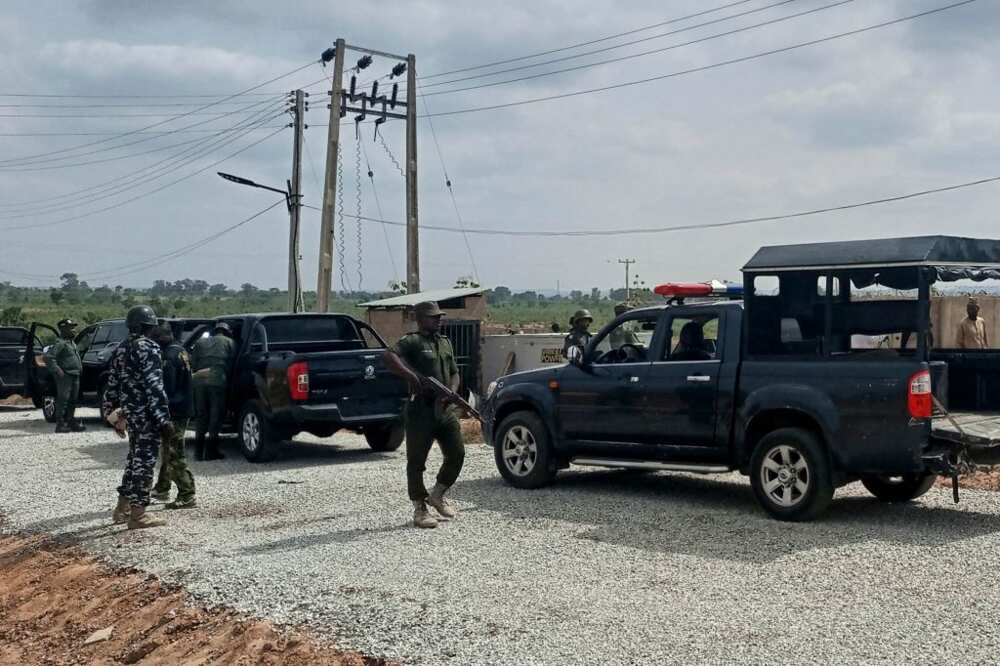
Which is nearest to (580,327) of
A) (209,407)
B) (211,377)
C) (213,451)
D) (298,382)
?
(298,382)

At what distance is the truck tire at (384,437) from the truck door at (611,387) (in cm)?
416

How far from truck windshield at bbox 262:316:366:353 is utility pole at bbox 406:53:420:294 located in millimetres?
13495

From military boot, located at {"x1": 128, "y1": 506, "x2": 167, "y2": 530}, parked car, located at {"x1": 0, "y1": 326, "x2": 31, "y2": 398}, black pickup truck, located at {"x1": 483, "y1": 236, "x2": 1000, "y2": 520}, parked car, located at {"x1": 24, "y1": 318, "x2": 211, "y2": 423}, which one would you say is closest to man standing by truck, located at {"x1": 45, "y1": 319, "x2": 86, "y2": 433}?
parked car, located at {"x1": 24, "y1": 318, "x2": 211, "y2": 423}

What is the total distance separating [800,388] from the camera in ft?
30.8

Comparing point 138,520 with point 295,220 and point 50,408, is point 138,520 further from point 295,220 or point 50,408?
point 295,220

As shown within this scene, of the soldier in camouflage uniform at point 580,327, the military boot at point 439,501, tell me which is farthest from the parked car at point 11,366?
the military boot at point 439,501

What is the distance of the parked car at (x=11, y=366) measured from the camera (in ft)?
83.0

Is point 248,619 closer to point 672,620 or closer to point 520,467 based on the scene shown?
point 672,620

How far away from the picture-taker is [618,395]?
1087cm

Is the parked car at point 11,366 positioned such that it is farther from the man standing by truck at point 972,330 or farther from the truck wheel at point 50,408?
the man standing by truck at point 972,330

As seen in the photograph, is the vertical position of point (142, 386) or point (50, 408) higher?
point (142, 386)

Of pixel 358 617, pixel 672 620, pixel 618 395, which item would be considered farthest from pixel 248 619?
pixel 618 395

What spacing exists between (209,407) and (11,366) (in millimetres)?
13068

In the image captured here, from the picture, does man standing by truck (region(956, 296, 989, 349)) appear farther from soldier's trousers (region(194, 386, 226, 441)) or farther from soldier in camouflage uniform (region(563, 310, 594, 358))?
soldier's trousers (region(194, 386, 226, 441))
